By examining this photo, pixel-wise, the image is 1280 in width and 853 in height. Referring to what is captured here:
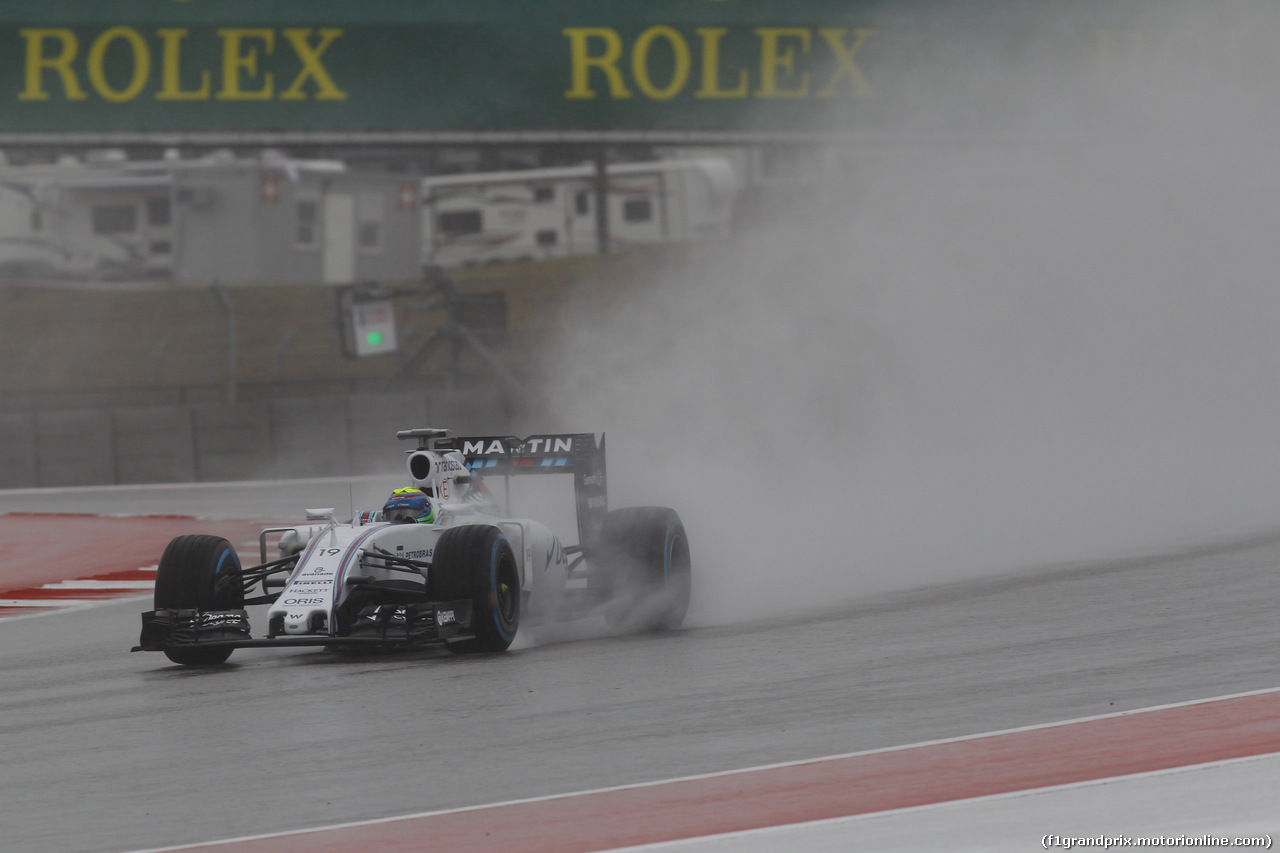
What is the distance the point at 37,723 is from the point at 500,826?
128 inches

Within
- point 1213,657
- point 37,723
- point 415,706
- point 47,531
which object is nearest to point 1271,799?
point 1213,657

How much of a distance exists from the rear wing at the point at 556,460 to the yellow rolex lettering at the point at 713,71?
12.2 meters

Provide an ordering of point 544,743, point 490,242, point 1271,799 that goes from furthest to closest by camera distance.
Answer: point 490,242
point 544,743
point 1271,799

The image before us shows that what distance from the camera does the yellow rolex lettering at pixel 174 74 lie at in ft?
67.6

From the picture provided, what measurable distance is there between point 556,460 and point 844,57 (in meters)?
12.6

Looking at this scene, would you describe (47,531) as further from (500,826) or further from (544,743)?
(500,826)

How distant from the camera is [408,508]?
354 inches

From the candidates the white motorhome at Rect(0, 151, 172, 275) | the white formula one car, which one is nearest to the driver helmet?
the white formula one car

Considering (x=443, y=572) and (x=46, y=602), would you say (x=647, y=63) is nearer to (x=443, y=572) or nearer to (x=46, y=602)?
(x=46, y=602)

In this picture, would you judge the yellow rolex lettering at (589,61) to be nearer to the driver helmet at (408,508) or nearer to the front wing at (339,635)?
the driver helmet at (408,508)

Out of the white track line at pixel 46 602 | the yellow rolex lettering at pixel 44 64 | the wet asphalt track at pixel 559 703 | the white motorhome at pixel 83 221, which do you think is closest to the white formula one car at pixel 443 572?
the wet asphalt track at pixel 559 703

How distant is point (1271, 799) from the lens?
4.89 meters

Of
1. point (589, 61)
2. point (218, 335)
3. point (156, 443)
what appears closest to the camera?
point (589, 61)

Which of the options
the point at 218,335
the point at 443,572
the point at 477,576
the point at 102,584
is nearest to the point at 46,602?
the point at 102,584
